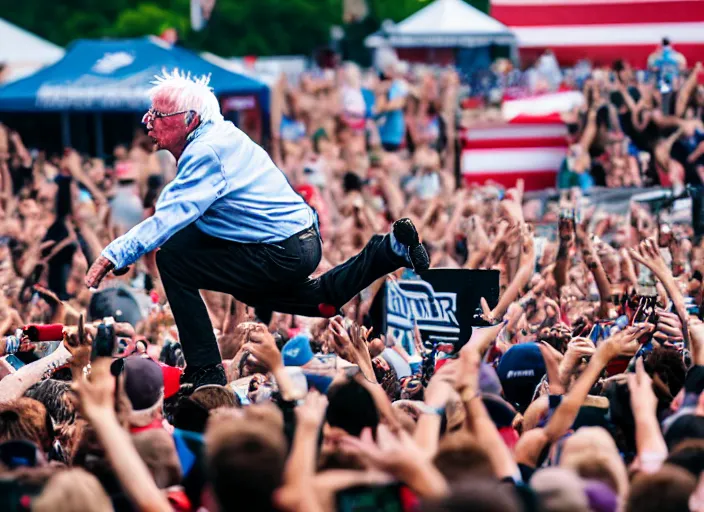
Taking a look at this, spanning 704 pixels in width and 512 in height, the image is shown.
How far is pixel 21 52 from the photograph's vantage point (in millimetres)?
21766

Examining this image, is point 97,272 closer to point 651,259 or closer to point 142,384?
point 142,384

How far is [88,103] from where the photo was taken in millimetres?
16562

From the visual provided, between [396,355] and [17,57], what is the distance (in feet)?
51.5

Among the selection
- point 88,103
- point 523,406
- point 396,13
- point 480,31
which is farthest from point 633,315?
point 396,13

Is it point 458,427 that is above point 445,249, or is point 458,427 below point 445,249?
above

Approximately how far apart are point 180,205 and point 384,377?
49.2 inches

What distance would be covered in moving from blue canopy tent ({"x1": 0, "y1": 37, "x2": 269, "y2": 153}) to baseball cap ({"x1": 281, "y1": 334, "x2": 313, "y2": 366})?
980cm

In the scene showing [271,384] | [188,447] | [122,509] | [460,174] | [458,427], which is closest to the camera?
[122,509]

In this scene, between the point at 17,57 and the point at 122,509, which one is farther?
the point at 17,57

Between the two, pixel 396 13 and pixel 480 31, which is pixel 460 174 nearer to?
pixel 480 31

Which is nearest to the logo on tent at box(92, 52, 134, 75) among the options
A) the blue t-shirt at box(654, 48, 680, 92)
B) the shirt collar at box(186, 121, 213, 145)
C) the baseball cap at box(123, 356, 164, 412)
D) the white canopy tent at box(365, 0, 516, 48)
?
the blue t-shirt at box(654, 48, 680, 92)

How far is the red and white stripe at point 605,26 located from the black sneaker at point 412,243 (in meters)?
11.4

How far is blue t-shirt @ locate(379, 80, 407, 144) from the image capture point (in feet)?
58.3

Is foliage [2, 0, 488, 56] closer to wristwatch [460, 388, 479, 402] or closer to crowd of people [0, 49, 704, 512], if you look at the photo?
crowd of people [0, 49, 704, 512]
